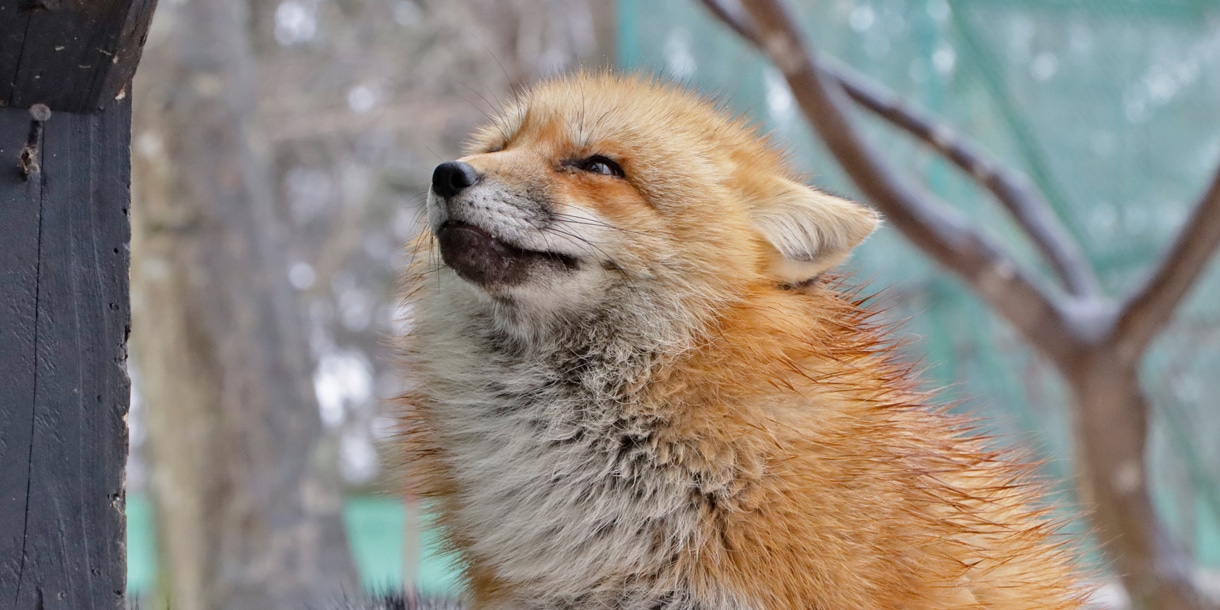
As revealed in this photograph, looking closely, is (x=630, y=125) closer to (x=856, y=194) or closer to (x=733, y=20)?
(x=733, y=20)

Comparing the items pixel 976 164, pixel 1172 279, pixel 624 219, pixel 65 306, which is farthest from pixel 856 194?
pixel 65 306

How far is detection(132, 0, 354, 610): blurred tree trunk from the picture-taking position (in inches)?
234

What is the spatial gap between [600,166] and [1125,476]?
295 cm

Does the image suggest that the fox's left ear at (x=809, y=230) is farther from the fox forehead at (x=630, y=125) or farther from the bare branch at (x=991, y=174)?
the bare branch at (x=991, y=174)

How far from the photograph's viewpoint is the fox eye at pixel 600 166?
260cm

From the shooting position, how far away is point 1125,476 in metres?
4.40

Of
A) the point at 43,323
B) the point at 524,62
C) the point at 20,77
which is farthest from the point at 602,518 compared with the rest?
the point at 524,62

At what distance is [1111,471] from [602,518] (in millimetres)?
2980

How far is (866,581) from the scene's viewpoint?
83.3 inches

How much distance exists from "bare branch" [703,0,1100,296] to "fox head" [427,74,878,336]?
6.51 ft

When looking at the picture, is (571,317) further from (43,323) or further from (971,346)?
(971,346)

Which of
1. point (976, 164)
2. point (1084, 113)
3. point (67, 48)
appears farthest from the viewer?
point (1084, 113)

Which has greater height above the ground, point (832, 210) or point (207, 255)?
point (207, 255)

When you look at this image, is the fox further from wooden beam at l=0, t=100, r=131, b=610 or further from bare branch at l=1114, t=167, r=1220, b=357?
bare branch at l=1114, t=167, r=1220, b=357
